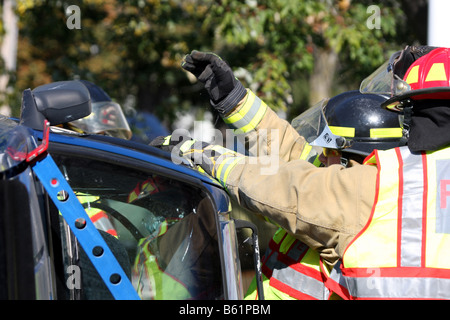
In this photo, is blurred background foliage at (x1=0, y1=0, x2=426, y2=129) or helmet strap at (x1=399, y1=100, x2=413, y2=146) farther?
blurred background foliage at (x1=0, y1=0, x2=426, y2=129)

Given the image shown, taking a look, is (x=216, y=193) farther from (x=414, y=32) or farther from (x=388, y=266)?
(x=414, y=32)

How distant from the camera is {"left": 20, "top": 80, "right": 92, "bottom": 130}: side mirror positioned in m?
1.88

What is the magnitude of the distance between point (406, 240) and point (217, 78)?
110cm

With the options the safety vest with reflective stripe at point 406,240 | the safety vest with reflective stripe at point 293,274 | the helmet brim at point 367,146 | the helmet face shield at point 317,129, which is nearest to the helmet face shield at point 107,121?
the helmet face shield at point 317,129

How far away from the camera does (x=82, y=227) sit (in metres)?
1.65

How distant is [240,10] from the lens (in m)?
5.53

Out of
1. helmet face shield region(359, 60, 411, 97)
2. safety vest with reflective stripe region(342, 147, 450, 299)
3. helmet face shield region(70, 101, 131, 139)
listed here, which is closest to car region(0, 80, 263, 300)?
safety vest with reflective stripe region(342, 147, 450, 299)

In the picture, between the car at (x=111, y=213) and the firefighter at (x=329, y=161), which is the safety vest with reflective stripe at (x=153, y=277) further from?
the firefighter at (x=329, y=161)

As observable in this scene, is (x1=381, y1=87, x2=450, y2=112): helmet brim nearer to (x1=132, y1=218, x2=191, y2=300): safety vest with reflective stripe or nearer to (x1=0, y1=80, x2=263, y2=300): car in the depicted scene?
(x1=0, y1=80, x2=263, y2=300): car

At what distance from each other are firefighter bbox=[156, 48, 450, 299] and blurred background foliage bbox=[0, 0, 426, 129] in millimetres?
3507

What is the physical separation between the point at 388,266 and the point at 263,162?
1.97 ft

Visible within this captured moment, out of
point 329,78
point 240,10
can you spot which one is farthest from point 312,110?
point 329,78

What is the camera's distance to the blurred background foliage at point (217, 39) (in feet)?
18.6

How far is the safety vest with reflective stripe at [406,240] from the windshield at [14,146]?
1.07 metres
